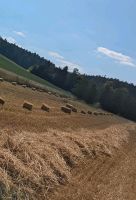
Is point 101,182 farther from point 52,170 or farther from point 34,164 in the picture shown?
point 34,164

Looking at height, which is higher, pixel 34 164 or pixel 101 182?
pixel 34 164

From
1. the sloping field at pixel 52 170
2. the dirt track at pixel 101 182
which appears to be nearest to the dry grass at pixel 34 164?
the sloping field at pixel 52 170

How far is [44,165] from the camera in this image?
1549 centimetres

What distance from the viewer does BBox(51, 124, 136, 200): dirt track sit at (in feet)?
49.8

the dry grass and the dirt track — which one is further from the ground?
the dry grass

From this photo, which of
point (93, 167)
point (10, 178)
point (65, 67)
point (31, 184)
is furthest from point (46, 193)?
point (65, 67)

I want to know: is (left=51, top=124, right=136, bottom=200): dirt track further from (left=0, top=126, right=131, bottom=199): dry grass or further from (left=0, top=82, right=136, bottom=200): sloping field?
(left=0, top=126, right=131, bottom=199): dry grass

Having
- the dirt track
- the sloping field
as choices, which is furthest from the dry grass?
the dirt track

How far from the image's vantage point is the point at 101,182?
704 inches

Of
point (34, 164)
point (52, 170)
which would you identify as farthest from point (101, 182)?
point (34, 164)

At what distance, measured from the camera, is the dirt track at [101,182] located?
15172mm

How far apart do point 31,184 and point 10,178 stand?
0.90 m

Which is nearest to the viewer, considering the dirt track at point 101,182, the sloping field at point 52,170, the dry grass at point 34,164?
the dry grass at point 34,164

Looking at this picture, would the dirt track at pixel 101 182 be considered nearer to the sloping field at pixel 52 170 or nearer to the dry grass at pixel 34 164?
the sloping field at pixel 52 170
